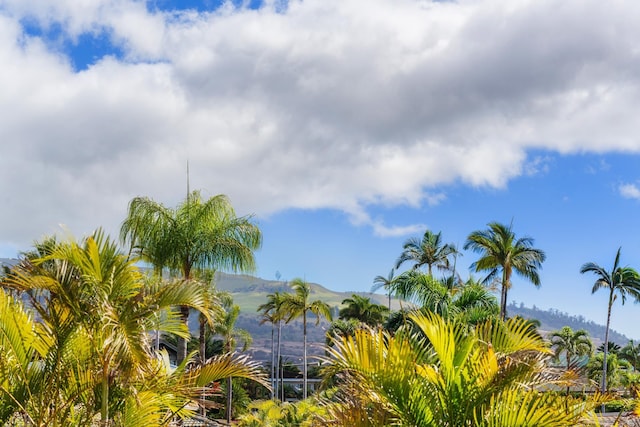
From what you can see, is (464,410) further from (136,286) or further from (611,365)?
(611,365)

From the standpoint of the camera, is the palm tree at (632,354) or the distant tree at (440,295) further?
the palm tree at (632,354)

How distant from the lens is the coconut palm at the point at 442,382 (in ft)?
16.1

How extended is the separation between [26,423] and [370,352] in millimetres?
4293

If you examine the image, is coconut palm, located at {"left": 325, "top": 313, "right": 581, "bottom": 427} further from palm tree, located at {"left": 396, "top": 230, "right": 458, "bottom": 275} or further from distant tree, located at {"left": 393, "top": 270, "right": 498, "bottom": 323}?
palm tree, located at {"left": 396, "top": 230, "right": 458, "bottom": 275}

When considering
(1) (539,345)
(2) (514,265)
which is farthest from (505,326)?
(2) (514,265)

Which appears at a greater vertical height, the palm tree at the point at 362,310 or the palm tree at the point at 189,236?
the palm tree at the point at 189,236

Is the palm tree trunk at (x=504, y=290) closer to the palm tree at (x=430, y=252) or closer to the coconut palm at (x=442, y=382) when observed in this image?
the palm tree at (x=430, y=252)

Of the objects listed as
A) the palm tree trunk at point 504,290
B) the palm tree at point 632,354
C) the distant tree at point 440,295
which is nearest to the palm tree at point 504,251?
the palm tree trunk at point 504,290

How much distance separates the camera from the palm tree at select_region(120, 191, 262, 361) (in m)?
21.9

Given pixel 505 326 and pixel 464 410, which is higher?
pixel 505 326

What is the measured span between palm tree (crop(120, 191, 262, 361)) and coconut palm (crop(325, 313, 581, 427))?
17.0 metres

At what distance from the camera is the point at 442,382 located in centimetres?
512

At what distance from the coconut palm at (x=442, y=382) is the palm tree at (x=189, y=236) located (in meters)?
17.0

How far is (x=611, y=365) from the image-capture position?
59.5 m
